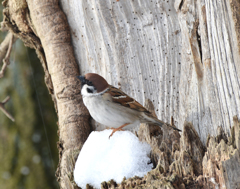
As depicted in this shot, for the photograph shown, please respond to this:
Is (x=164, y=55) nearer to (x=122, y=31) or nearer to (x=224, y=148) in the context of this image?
(x=122, y=31)

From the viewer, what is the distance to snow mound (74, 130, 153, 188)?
187 centimetres

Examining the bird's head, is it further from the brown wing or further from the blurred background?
the blurred background

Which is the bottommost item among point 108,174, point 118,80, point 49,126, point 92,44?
point 108,174

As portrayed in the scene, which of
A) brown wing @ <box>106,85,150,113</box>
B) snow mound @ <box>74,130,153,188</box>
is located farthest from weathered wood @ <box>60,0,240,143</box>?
snow mound @ <box>74,130,153,188</box>

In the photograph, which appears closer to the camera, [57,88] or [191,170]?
[191,170]

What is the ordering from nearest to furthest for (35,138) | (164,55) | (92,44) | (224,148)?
(224,148) → (164,55) → (92,44) → (35,138)

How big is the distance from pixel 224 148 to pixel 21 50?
3.71 m

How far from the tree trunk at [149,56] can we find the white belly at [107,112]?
32 centimetres

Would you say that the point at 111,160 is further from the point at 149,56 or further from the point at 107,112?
the point at 149,56

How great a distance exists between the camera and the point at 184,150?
5.75 feet

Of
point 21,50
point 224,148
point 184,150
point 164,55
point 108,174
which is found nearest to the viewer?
point 224,148

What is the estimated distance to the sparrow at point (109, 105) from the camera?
7.55 ft

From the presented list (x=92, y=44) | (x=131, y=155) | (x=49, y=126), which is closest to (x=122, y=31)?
(x=92, y=44)

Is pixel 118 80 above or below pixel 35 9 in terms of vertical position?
below
